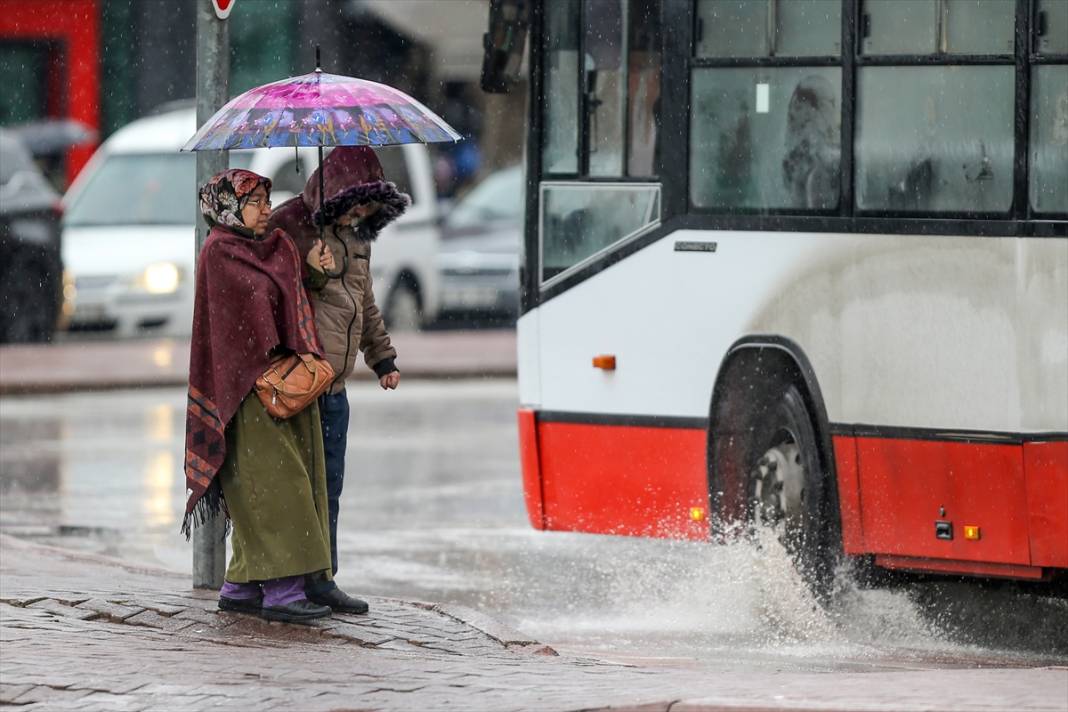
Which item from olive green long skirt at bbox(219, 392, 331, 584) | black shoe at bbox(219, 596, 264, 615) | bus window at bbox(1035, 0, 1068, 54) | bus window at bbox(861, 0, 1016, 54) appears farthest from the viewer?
bus window at bbox(861, 0, 1016, 54)

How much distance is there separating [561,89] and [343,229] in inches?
81.0

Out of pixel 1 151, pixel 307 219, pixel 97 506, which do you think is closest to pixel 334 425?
pixel 307 219

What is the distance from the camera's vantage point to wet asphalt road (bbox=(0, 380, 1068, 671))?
30.6ft

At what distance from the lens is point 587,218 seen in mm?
10414

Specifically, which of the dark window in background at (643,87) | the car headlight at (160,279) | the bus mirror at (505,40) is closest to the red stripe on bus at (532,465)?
the dark window in background at (643,87)

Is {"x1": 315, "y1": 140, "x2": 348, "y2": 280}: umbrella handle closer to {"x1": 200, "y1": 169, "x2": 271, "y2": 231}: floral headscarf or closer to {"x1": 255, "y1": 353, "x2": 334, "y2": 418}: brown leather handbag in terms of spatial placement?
{"x1": 200, "y1": 169, "x2": 271, "y2": 231}: floral headscarf

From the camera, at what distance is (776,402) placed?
9.91 metres

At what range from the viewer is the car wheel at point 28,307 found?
22.6m

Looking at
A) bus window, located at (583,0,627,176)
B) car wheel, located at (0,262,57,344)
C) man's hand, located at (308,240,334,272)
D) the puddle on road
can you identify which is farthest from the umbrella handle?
car wheel, located at (0,262,57,344)

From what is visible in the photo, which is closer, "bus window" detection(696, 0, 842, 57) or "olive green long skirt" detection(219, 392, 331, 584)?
"olive green long skirt" detection(219, 392, 331, 584)

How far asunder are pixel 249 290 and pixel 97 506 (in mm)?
5712

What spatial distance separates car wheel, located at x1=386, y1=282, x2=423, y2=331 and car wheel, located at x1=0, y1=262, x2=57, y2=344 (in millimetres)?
3618

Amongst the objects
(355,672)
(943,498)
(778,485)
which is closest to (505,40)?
(778,485)

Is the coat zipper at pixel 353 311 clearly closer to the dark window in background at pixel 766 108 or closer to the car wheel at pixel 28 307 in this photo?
the dark window in background at pixel 766 108
